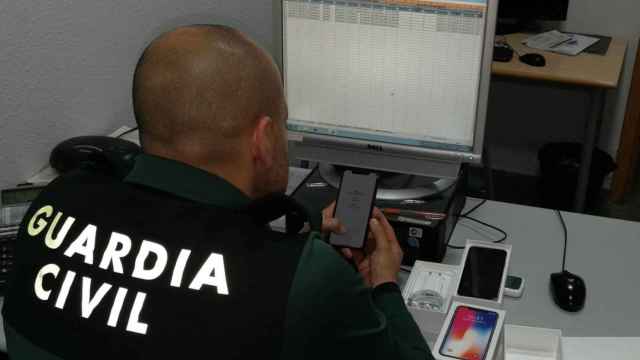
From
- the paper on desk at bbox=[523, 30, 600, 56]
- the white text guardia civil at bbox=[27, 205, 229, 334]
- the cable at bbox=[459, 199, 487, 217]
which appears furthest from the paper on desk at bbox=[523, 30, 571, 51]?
the white text guardia civil at bbox=[27, 205, 229, 334]

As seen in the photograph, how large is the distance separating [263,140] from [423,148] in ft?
2.02

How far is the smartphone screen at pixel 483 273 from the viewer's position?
4.44 feet

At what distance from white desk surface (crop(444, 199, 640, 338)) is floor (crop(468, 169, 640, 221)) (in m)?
1.62

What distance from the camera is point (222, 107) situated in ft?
3.39

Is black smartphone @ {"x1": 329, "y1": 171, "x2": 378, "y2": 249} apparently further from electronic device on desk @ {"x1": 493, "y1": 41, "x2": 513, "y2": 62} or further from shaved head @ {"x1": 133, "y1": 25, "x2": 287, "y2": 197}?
electronic device on desk @ {"x1": 493, "y1": 41, "x2": 513, "y2": 62}

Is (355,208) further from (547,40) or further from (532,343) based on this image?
(547,40)

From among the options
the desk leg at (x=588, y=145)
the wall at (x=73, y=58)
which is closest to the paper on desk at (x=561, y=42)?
the desk leg at (x=588, y=145)

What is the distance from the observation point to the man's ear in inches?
Answer: 41.6

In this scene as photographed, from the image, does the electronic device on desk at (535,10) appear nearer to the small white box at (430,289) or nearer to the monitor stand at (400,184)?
the monitor stand at (400,184)

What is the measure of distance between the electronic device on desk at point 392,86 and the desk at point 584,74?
1324mm

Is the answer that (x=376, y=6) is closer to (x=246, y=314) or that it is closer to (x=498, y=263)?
(x=498, y=263)

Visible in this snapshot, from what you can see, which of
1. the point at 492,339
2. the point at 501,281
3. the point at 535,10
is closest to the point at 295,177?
the point at 501,281

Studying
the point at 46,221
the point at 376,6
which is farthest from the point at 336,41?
the point at 46,221

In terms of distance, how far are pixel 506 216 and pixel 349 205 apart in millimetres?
513
